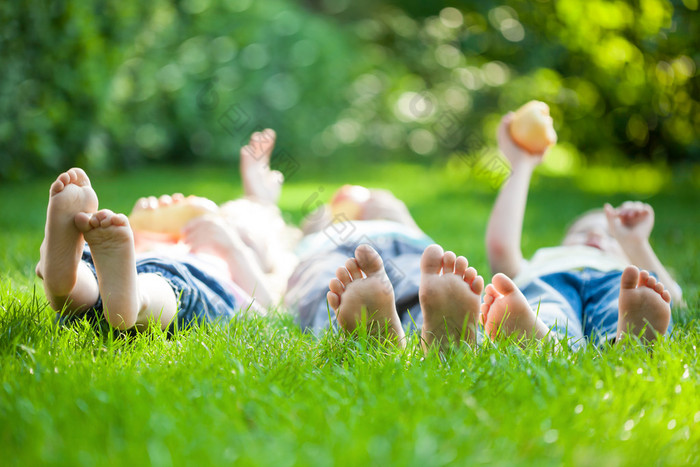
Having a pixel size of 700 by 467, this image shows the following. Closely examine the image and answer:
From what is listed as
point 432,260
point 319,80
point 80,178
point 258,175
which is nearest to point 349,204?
point 258,175

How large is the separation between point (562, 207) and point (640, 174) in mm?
2618

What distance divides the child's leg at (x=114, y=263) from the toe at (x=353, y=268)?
466mm

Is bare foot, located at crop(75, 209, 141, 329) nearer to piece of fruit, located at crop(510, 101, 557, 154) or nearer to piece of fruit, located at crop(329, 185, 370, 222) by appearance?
piece of fruit, located at crop(329, 185, 370, 222)

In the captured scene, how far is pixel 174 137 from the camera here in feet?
20.6

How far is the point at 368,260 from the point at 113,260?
54 centimetres

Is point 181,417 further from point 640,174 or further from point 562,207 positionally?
point 640,174

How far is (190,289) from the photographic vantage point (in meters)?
1.62

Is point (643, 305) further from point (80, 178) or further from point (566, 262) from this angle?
point (80, 178)

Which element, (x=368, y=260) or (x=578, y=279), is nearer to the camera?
(x=368, y=260)

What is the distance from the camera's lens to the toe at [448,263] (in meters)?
1.37

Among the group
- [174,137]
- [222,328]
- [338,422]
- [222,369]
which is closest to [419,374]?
[338,422]

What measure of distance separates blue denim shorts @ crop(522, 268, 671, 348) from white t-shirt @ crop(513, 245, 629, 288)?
1.2 inches

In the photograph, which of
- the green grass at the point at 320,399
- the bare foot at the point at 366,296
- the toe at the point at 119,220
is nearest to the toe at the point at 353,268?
the bare foot at the point at 366,296

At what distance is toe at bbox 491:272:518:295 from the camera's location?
4.54 feet
